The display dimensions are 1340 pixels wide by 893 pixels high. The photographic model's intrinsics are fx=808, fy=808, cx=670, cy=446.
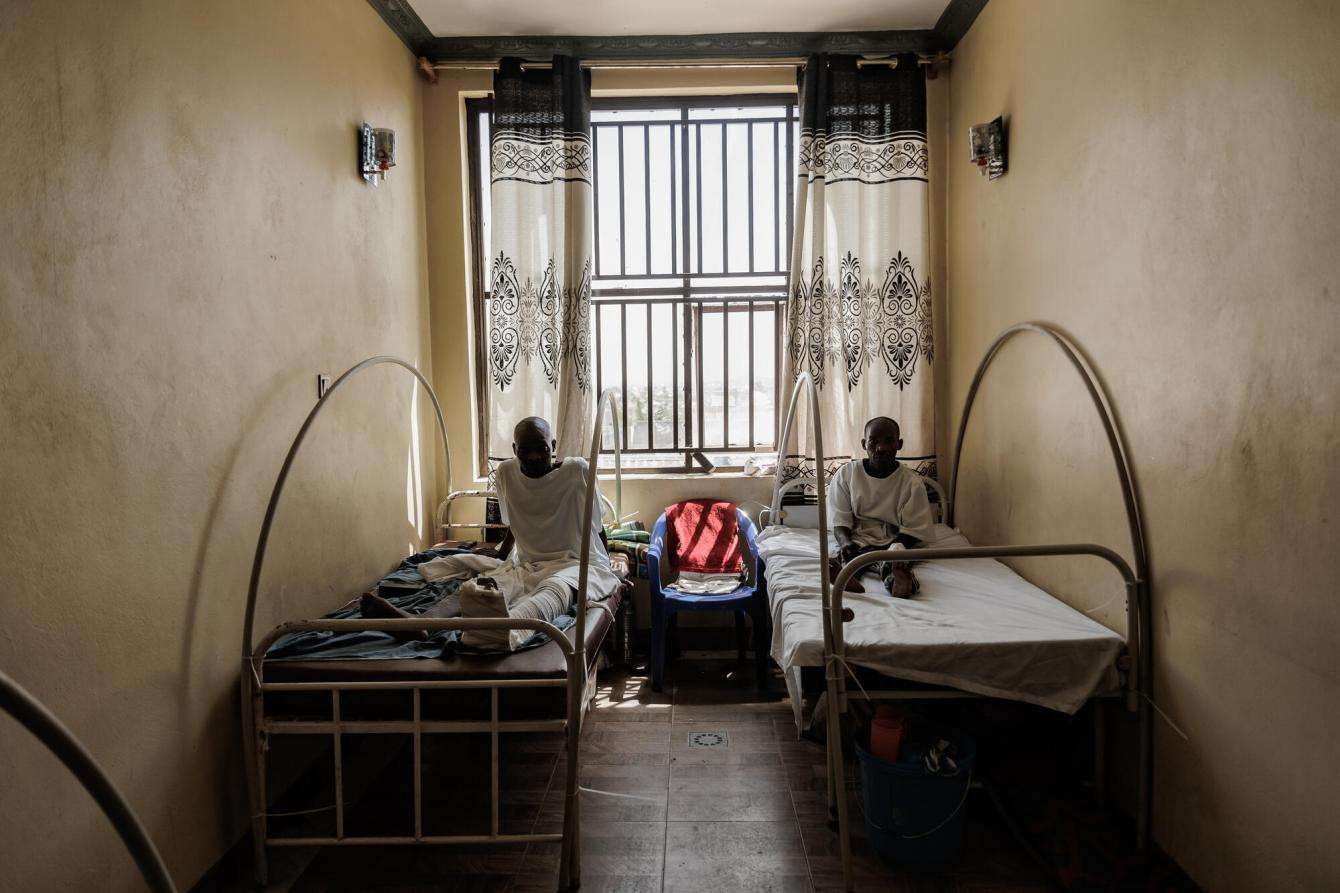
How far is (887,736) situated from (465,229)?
3.71 meters

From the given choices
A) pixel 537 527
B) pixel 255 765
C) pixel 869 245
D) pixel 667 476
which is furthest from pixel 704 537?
pixel 255 765

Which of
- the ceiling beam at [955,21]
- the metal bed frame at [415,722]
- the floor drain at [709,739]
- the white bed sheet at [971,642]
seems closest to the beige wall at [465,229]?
the ceiling beam at [955,21]

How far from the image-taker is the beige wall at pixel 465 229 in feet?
15.7

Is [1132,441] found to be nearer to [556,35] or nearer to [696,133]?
[696,133]

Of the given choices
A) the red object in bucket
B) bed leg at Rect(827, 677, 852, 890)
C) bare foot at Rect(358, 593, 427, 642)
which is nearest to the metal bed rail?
bare foot at Rect(358, 593, 427, 642)

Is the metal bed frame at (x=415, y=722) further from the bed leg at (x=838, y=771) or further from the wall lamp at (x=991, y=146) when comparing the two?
the wall lamp at (x=991, y=146)

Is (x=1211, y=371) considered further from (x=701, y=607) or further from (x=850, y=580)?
(x=701, y=607)

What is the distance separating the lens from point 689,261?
499 centimetres

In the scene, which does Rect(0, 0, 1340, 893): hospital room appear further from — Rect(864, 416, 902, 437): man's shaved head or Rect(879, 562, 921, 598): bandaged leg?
Result: Rect(864, 416, 902, 437): man's shaved head

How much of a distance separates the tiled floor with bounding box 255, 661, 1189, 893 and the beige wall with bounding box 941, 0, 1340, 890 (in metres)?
0.72

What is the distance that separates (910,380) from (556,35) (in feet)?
9.27

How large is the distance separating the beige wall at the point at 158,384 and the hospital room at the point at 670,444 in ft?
0.05

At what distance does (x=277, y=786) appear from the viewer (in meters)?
2.97

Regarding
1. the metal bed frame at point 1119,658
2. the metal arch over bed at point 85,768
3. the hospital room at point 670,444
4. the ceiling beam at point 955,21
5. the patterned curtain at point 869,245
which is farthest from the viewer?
the patterned curtain at point 869,245
